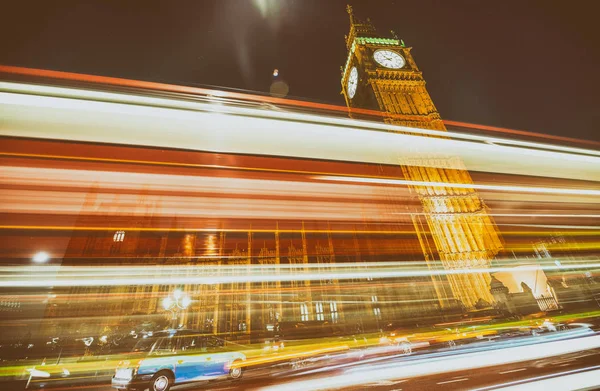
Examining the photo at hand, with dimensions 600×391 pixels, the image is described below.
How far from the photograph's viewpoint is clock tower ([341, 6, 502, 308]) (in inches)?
703

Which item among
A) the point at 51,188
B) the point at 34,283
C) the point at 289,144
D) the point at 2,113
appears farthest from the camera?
the point at 34,283

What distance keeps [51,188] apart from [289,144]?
2.18 meters

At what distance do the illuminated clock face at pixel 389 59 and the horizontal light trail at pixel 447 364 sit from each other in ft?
86.2

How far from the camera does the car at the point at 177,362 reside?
4230 mm

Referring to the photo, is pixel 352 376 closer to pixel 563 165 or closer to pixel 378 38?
pixel 563 165

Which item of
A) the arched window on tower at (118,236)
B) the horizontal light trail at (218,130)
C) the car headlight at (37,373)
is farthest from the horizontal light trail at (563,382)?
the car headlight at (37,373)

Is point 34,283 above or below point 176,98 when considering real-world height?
below

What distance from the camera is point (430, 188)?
21.0 m

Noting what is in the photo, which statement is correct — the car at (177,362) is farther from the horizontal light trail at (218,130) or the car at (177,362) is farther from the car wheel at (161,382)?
the horizontal light trail at (218,130)

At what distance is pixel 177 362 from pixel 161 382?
335mm

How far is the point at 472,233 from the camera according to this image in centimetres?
1897

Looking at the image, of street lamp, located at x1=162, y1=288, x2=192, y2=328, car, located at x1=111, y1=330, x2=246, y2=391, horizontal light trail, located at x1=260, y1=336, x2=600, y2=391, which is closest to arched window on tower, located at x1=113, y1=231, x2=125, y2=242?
car, located at x1=111, y1=330, x2=246, y2=391

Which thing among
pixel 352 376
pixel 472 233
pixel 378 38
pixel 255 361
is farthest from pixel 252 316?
pixel 378 38

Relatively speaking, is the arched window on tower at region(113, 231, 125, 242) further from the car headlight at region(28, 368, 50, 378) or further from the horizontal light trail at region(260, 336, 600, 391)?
the horizontal light trail at region(260, 336, 600, 391)
